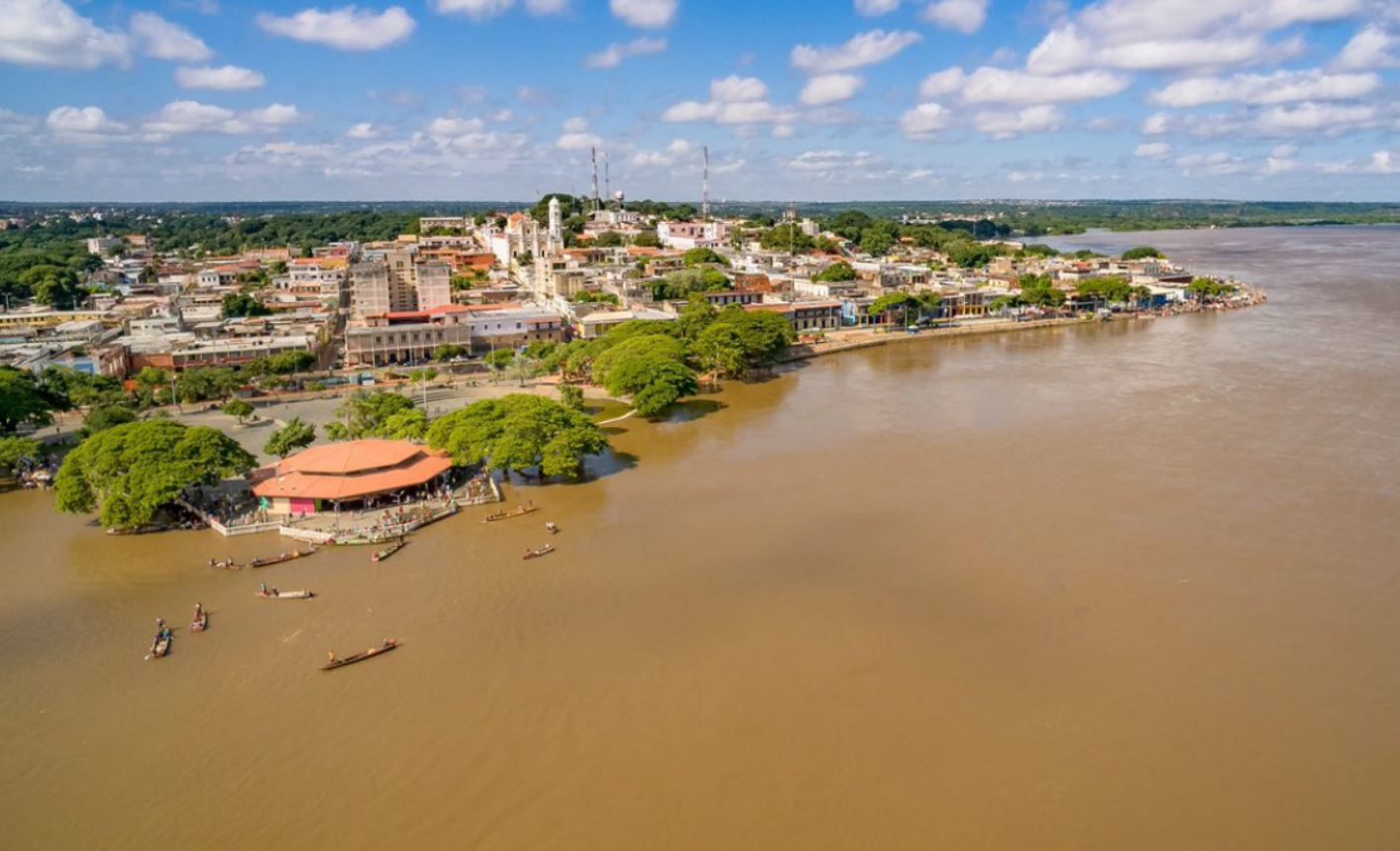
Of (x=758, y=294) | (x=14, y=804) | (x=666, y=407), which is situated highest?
(x=758, y=294)

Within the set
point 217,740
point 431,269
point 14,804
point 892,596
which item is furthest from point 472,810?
point 431,269

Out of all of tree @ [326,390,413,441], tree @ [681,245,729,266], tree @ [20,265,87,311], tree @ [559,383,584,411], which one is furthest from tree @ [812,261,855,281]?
tree @ [20,265,87,311]

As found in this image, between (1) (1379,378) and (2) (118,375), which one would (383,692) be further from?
(1) (1379,378)

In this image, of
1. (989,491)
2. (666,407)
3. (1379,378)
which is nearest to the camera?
(989,491)

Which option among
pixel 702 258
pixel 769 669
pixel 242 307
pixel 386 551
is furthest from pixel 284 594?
pixel 702 258

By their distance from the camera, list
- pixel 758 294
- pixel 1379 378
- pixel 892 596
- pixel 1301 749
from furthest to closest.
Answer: pixel 758 294, pixel 1379 378, pixel 892 596, pixel 1301 749

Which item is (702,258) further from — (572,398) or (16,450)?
(16,450)
